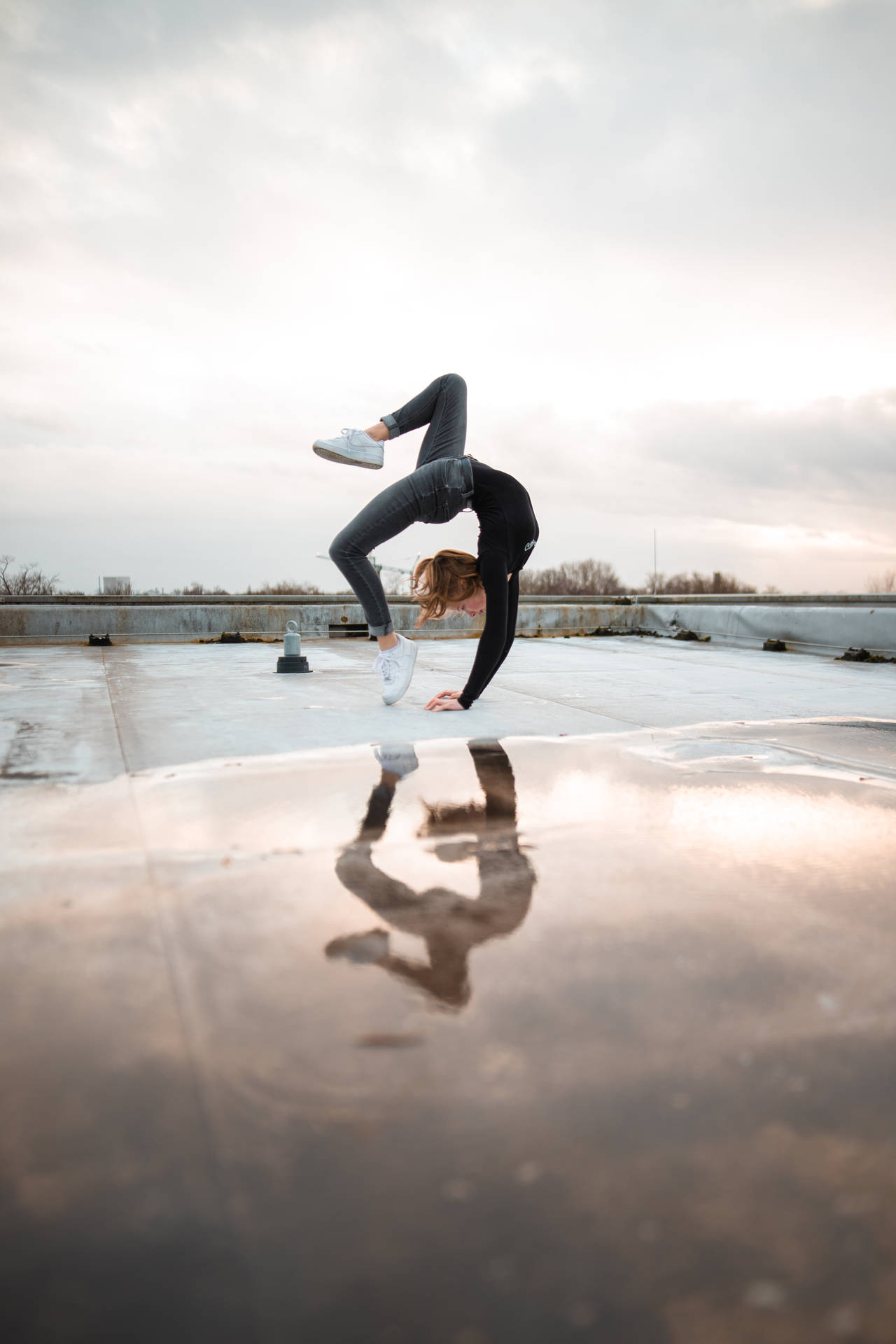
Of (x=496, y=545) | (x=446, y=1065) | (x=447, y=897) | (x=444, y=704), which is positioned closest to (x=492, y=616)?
(x=496, y=545)

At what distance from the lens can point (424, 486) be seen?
319 cm

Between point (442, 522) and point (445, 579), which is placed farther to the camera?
point (445, 579)

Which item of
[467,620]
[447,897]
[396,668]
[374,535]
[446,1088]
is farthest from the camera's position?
A: [467,620]

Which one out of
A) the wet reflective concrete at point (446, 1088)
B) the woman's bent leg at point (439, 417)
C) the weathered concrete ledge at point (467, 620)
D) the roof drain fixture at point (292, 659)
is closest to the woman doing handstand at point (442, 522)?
the woman's bent leg at point (439, 417)

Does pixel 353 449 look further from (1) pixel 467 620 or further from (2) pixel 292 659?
(1) pixel 467 620

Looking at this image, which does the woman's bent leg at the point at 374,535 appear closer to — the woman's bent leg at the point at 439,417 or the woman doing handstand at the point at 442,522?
the woman doing handstand at the point at 442,522

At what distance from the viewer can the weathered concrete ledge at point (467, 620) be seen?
654cm

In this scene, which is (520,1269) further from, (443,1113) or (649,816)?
(649,816)

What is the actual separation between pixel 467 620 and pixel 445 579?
5.54 metres

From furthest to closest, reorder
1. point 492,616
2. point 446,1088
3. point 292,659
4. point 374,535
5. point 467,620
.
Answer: point 467,620 → point 292,659 → point 374,535 → point 492,616 → point 446,1088

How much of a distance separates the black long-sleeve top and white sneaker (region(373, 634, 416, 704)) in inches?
11.4

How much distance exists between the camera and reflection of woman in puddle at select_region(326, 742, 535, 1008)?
1.09 metres

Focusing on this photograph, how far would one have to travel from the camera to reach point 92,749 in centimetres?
245

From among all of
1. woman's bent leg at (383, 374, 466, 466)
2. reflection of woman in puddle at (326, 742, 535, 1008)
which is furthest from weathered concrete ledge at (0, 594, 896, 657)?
reflection of woman in puddle at (326, 742, 535, 1008)
